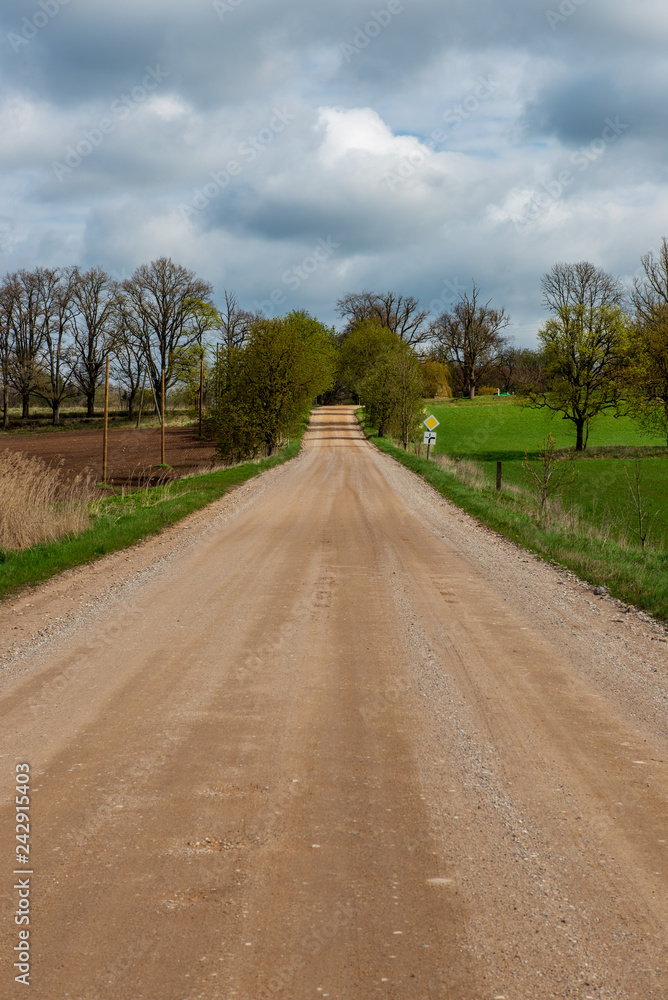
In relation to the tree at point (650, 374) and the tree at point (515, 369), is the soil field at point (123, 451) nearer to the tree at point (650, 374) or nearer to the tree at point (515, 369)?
the tree at point (650, 374)

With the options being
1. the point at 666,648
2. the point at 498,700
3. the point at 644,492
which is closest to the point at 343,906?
the point at 498,700

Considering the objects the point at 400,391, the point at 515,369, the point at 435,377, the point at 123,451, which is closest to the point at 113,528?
the point at 400,391

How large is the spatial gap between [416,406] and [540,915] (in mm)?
44671

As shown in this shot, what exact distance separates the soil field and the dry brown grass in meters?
15.2

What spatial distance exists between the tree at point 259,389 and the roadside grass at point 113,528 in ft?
32.1

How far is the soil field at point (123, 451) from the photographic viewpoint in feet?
114

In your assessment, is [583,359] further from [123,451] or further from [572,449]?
[123,451]

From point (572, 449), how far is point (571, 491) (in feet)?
63.4

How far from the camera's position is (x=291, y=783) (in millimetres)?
3857

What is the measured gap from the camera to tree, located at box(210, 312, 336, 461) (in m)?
33.9

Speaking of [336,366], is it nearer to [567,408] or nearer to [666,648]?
[567,408]
